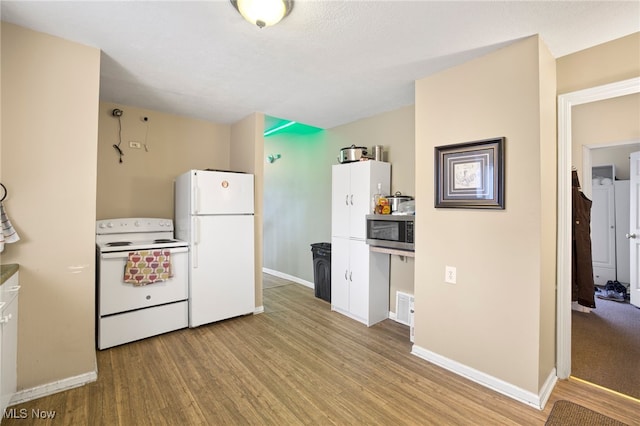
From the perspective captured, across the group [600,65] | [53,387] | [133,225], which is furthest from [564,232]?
[133,225]

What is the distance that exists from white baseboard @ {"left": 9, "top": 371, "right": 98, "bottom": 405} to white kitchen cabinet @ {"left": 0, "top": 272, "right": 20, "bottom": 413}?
82 millimetres

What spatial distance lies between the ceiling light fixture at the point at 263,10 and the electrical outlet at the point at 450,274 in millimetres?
2207

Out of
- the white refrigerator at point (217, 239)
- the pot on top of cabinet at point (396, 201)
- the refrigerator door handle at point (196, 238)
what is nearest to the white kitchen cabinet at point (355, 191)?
the pot on top of cabinet at point (396, 201)

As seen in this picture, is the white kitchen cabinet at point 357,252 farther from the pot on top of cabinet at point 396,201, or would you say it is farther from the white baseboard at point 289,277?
the white baseboard at point 289,277

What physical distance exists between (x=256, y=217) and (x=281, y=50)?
2041 mm

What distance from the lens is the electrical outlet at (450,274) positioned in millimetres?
2428

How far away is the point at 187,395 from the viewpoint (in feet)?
6.86

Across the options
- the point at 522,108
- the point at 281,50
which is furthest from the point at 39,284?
the point at 522,108

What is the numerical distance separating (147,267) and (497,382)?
3169 mm

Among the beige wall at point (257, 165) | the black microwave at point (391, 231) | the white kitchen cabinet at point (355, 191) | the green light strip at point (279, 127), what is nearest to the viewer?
the black microwave at point (391, 231)

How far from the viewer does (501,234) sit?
2166 millimetres

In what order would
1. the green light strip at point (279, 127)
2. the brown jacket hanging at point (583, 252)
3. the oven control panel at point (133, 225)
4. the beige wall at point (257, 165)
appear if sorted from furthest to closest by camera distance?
1. the green light strip at point (279, 127)
2. the beige wall at point (257, 165)
3. the brown jacket hanging at point (583, 252)
4. the oven control panel at point (133, 225)

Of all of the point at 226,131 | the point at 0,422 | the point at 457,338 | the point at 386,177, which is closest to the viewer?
the point at 0,422

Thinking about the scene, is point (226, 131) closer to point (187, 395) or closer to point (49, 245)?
point (49, 245)
